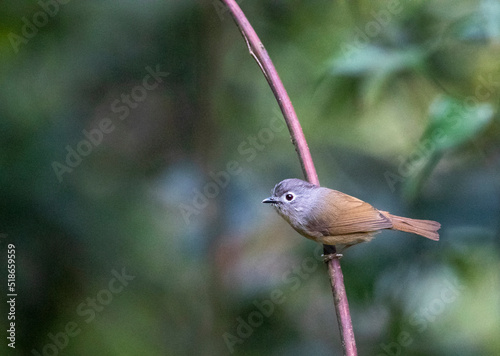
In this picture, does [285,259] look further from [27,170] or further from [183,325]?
[27,170]

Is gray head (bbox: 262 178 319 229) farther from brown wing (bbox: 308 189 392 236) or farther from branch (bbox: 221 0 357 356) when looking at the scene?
branch (bbox: 221 0 357 356)

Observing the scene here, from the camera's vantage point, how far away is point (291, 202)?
3.20 meters

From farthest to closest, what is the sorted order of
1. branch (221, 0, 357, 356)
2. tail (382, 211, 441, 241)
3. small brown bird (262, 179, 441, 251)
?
small brown bird (262, 179, 441, 251), tail (382, 211, 441, 241), branch (221, 0, 357, 356)

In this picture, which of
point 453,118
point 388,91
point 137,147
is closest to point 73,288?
point 137,147

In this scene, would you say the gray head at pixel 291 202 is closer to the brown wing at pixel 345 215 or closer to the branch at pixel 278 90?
the brown wing at pixel 345 215

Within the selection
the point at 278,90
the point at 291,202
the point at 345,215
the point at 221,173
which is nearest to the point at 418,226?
the point at 345,215

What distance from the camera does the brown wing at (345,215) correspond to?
10.6 ft

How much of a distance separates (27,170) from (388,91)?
2.27 metres

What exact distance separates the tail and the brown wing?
0.18 m

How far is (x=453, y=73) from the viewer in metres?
2.92

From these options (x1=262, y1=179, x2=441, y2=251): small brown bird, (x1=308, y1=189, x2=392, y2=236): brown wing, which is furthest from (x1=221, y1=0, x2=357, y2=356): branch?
(x1=308, y1=189, x2=392, y2=236): brown wing

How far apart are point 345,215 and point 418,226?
56cm

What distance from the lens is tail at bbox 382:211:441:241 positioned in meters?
2.74

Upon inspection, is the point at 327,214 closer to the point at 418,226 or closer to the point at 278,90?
the point at 418,226
